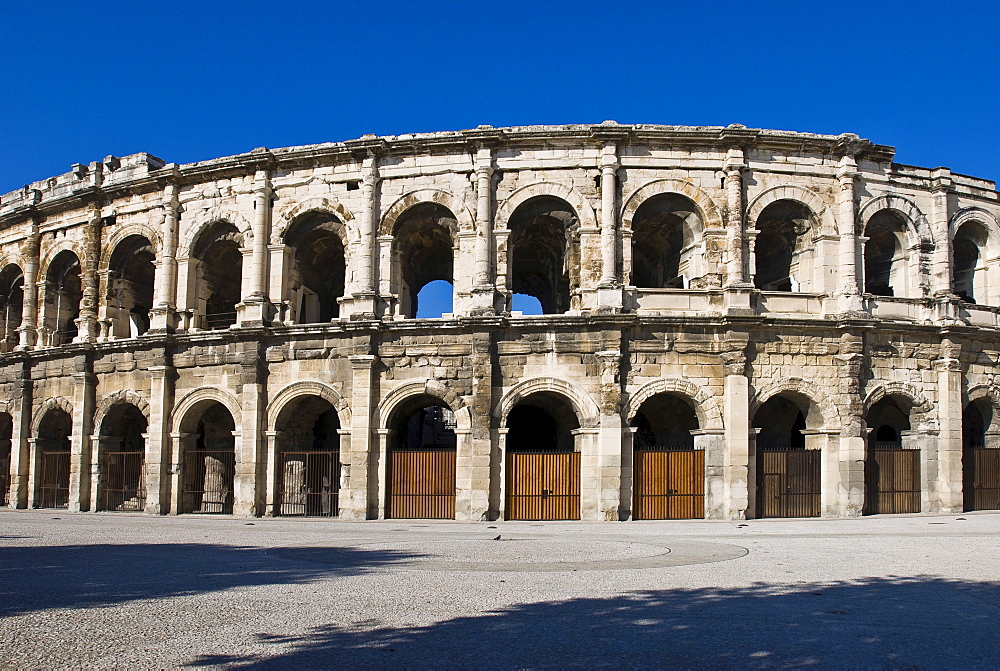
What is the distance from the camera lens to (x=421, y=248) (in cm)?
2189

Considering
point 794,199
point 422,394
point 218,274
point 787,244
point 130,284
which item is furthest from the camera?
point 130,284

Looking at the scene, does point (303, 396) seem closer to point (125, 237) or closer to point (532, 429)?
point (532, 429)

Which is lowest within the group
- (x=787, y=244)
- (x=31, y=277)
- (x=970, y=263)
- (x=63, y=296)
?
(x=63, y=296)

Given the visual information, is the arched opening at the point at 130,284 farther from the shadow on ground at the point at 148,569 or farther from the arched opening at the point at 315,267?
the shadow on ground at the point at 148,569

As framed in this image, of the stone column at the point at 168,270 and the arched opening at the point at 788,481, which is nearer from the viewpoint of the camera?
the arched opening at the point at 788,481

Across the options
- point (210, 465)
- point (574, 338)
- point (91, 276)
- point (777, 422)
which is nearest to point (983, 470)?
point (777, 422)

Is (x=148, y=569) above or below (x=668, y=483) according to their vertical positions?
below

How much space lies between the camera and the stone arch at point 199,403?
19.4 metres

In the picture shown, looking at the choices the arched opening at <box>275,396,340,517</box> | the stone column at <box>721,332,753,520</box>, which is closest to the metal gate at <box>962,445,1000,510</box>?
the stone column at <box>721,332,753,520</box>

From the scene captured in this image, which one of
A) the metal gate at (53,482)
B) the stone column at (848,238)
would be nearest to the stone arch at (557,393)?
the stone column at (848,238)

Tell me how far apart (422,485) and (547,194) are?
23.1 ft

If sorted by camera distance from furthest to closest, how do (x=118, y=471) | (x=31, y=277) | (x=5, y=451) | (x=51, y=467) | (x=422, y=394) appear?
1. (x=5, y=451)
2. (x=31, y=277)
3. (x=51, y=467)
4. (x=118, y=471)
5. (x=422, y=394)

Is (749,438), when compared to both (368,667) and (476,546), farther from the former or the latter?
(368,667)

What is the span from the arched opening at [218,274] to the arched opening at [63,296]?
4.35m
